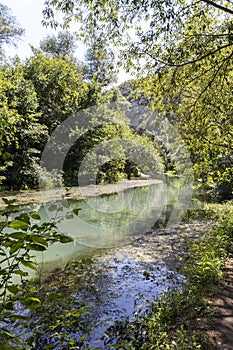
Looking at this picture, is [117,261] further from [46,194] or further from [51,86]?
[51,86]

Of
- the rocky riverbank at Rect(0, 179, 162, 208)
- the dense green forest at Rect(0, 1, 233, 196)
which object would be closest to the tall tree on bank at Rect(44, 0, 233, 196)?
the dense green forest at Rect(0, 1, 233, 196)

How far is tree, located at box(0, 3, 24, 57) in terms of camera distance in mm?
21969

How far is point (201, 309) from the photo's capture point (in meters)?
3.34

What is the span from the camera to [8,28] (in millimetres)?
22203

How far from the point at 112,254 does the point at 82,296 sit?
2.08m

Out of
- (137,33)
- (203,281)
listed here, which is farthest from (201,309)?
(137,33)

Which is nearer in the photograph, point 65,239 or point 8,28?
point 65,239

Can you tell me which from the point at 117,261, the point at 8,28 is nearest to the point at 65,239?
the point at 117,261

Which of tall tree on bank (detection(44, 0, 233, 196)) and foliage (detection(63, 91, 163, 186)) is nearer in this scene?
tall tree on bank (detection(44, 0, 233, 196))

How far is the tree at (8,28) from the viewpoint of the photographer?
22.0m

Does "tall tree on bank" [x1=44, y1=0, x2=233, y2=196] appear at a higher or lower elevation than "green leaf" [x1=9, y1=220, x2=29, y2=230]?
higher

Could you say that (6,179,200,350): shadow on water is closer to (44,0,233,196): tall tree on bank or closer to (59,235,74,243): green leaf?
(59,235,74,243): green leaf

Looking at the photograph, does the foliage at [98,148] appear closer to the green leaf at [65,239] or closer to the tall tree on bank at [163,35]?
the tall tree on bank at [163,35]

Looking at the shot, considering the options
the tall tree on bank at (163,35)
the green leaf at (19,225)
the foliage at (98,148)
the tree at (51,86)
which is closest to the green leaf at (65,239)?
the green leaf at (19,225)
